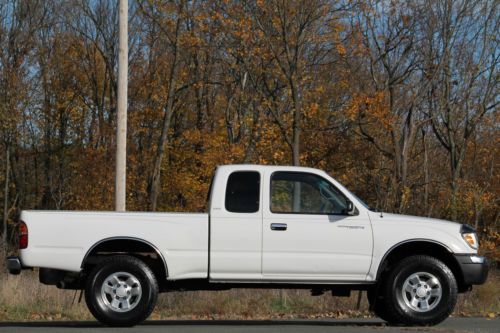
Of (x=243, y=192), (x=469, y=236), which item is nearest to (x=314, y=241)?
(x=243, y=192)

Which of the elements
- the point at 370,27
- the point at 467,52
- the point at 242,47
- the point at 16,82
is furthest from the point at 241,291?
the point at 16,82

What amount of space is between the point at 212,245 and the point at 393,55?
2431 centimetres

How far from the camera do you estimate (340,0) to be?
28.2m

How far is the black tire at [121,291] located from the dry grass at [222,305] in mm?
2417

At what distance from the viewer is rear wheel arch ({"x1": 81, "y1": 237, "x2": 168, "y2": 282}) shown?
10555 millimetres

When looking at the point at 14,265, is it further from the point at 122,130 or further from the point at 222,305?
the point at 122,130

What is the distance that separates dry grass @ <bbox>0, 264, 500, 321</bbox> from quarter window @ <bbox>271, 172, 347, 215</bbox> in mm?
3337

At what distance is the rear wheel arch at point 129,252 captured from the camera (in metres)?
10.6

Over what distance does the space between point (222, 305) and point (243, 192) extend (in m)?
4.22

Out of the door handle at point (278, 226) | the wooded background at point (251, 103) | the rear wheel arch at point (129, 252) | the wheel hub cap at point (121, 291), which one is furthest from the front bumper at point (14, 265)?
the wooded background at point (251, 103)

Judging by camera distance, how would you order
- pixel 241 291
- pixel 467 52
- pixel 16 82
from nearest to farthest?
1. pixel 241 291
2. pixel 467 52
3. pixel 16 82

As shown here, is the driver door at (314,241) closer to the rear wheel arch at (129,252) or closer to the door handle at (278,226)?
the door handle at (278,226)

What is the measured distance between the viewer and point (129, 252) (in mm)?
10883

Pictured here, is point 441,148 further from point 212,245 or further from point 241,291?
point 212,245
